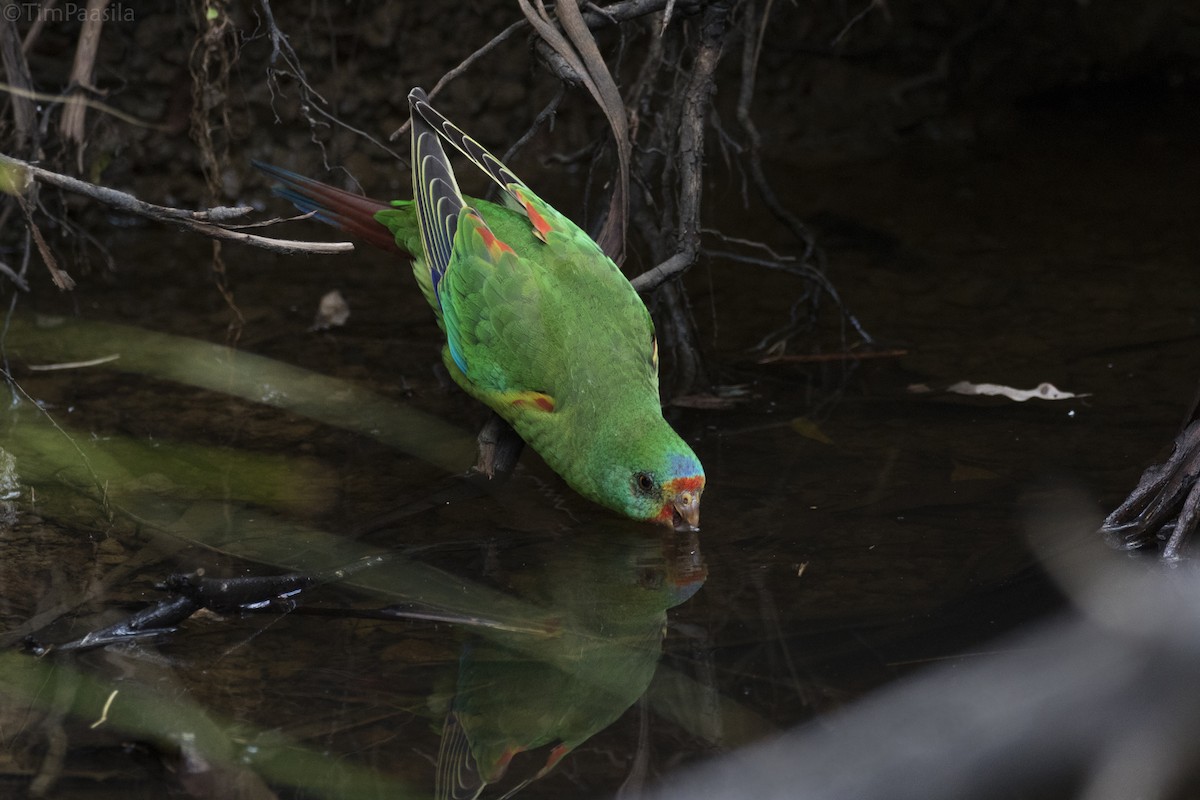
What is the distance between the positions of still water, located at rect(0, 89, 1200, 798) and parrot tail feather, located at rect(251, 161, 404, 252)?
1.70 feet

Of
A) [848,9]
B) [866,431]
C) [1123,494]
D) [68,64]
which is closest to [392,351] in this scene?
[866,431]

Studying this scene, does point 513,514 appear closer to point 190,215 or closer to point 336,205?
point 336,205

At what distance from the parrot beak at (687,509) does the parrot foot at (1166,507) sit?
1.05 metres

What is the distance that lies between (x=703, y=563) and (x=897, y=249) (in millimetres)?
2459

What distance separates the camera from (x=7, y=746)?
2.43 meters

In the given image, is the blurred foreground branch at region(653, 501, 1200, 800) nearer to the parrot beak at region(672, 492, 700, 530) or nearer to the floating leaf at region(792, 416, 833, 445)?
the parrot beak at region(672, 492, 700, 530)

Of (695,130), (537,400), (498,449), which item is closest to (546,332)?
(537,400)

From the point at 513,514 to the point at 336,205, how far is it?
1.17 meters

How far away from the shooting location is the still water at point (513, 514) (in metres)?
2.54

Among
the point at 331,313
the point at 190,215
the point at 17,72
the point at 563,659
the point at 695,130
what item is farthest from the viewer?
the point at 331,313

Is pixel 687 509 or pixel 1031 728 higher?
Answer: pixel 687 509

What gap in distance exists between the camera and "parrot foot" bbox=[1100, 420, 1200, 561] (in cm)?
299

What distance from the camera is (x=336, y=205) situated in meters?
3.88

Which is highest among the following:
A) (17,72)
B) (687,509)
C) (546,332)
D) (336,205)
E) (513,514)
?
(17,72)
